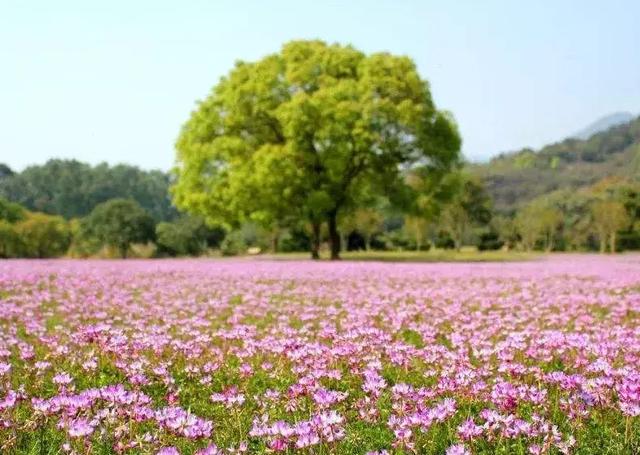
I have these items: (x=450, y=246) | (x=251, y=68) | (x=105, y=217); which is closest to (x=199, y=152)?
(x=251, y=68)

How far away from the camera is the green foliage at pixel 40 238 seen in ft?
178

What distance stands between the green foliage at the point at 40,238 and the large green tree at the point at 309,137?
17669 mm

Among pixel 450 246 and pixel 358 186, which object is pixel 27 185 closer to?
pixel 450 246

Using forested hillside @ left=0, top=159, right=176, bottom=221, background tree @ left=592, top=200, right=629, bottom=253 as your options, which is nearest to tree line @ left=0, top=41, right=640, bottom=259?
background tree @ left=592, top=200, right=629, bottom=253

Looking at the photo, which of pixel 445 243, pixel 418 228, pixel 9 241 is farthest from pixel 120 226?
pixel 445 243

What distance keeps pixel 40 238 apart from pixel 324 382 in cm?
5441

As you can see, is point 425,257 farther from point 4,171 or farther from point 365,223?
point 4,171

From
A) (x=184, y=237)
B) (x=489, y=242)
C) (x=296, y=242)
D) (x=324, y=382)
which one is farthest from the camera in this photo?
(x=489, y=242)

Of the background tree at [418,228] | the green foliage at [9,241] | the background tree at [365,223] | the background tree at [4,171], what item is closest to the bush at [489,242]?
the background tree at [418,228]

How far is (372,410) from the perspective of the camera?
5.01 m

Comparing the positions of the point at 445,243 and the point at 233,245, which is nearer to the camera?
the point at 233,245

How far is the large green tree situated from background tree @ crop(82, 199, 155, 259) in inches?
488

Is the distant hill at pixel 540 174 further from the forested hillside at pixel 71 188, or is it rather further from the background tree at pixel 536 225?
the forested hillside at pixel 71 188

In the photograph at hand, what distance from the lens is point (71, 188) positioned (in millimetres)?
134125
